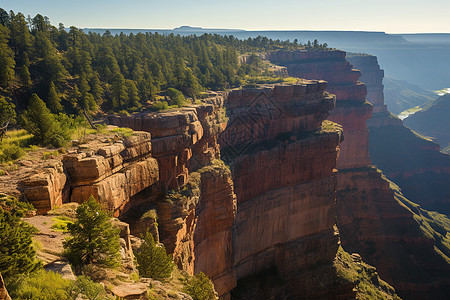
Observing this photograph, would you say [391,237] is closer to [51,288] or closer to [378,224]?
[378,224]

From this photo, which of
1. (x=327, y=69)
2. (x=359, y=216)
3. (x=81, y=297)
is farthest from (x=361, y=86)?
(x=81, y=297)

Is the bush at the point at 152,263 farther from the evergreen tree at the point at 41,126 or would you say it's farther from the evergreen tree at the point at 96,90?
the evergreen tree at the point at 96,90

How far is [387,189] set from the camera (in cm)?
10338

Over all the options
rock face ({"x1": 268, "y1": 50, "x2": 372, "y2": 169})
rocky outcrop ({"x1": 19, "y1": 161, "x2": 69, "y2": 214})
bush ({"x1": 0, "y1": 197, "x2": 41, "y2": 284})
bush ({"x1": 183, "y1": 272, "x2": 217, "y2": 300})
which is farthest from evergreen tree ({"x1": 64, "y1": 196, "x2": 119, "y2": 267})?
Result: rock face ({"x1": 268, "y1": 50, "x2": 372, "y2": 169})

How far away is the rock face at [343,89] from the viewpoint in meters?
115

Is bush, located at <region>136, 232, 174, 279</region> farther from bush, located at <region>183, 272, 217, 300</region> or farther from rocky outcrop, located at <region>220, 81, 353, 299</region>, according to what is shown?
rocky outcrop, located at <region>220, 81, 353, 299</region>

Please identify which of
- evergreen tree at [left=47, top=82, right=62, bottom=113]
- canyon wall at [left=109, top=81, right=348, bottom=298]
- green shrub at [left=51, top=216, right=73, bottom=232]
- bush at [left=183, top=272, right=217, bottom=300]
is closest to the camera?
green shrub at [left=51, top=216, right=73, bottom=232]

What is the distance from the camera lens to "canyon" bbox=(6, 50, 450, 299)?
108ft

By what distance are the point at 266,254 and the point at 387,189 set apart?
5232cm

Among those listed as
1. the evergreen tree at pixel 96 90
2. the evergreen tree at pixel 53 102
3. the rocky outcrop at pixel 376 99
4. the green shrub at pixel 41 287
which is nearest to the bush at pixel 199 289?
the green shrub at pixel 41 287

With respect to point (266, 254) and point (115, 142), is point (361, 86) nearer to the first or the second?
point (266, 254)

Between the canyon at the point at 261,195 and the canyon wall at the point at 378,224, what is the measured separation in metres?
0.27

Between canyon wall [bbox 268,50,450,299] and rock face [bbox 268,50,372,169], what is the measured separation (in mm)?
300

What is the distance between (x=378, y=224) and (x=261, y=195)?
45.8 metres
